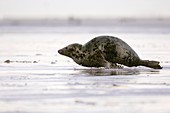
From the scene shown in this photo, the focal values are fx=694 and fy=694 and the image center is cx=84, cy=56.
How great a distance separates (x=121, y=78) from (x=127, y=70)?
204 centimetres

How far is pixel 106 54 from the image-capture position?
18125 mm

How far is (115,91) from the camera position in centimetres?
1319

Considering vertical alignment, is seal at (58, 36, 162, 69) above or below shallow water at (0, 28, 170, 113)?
above

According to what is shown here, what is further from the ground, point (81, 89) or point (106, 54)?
point (106, 54)

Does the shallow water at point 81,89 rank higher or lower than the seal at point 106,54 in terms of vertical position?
lower

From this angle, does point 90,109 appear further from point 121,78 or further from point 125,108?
point 121,78

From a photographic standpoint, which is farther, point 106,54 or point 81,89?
point 106,54

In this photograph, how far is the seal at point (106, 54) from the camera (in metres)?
17.9

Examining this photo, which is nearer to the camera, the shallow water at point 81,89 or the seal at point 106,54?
the shallow water at point 81,89

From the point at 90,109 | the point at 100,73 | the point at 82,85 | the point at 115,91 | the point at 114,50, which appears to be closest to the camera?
the point at 90,109

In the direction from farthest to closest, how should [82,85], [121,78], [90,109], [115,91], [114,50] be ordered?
[114,50] < [121,78] < [82,85] < [115,91] < [90,109]

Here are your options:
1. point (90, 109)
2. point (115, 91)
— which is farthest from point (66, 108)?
point (115, 91)

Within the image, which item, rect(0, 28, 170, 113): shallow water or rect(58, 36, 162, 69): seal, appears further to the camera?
rect(58, 36, 162, 69): seal

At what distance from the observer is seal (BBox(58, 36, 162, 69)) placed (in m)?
17.9
